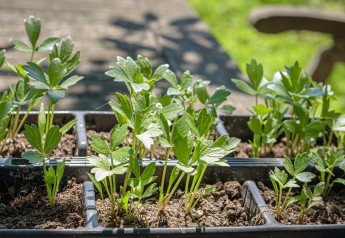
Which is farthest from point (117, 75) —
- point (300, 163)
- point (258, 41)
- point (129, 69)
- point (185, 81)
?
point (258, 41)

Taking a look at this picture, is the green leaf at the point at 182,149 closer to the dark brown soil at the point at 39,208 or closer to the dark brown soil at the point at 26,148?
the dark brown soil at the point at 39,208

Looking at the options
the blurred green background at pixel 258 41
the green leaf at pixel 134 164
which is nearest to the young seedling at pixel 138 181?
the green leaf at pixel 134 164

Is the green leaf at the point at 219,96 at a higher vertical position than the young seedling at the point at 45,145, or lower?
higher

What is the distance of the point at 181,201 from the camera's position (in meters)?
1.21

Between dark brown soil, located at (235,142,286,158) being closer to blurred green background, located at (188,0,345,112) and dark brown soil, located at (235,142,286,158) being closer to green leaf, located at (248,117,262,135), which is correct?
green leaf, located at (248,117,262,135)

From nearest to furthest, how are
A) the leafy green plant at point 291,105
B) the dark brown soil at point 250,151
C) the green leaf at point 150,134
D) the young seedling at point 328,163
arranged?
the green leaf at point 150,134 < the young seedling at point 328,163 < the leafy green plant at point 291,105 < the dark brown soil at point 250,151

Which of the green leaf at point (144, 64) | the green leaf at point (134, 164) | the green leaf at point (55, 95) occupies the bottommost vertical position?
the green leaf at point (134, 164)

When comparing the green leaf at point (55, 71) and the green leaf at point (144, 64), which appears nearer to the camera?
the green leaf at point (55, 71)

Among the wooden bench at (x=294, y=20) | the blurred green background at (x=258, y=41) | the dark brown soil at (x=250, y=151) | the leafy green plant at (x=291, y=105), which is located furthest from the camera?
the blurred green background at (x=258, y=41)

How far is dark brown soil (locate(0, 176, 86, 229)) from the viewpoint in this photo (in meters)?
1.04

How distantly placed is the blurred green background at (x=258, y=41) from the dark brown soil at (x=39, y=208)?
330 cm

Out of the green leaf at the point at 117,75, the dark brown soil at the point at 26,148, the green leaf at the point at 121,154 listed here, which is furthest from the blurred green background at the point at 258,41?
the green leaf at the point at 121,154

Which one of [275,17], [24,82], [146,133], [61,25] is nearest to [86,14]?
[61,25]

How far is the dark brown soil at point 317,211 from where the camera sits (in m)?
1.21
